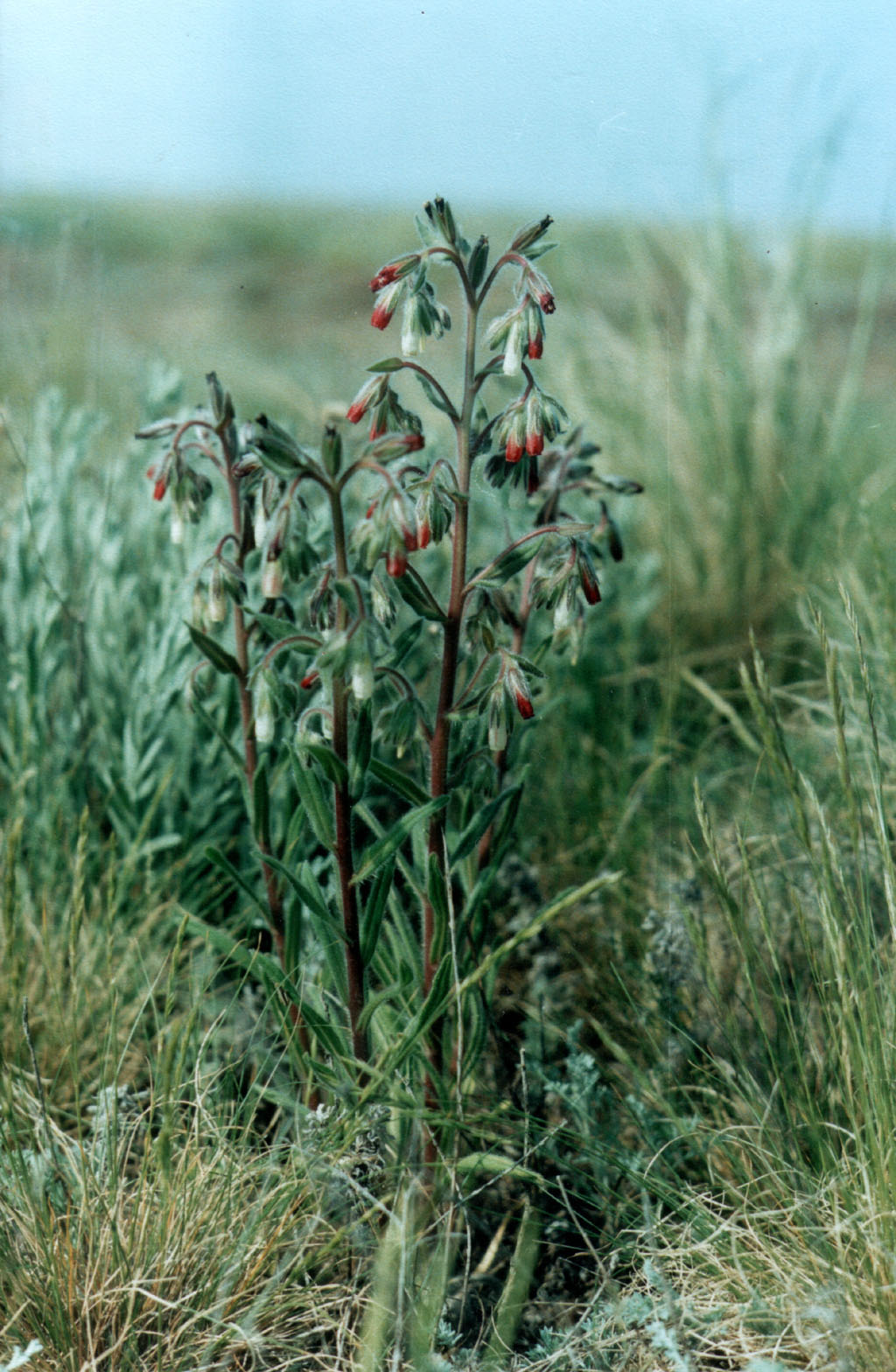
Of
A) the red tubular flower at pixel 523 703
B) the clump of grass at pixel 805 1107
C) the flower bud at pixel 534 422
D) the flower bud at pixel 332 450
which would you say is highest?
the flower bud at pixel 534 422

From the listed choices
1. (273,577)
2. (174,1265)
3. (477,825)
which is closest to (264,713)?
(273,577)

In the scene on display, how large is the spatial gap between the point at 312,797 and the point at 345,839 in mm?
69

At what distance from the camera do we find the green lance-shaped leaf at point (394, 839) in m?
1.52

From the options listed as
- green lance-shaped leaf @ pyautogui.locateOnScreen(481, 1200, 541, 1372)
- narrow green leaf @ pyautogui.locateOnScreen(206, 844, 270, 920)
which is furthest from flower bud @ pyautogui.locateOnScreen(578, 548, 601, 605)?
green lance-shaped leaf @ pyautogui.locateOnScreen(481, 1200, 541, 1372)

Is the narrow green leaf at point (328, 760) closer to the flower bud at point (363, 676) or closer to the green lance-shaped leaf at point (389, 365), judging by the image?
the flower bud at point (363, 676)

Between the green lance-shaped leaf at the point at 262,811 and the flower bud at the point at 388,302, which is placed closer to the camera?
the flower bud at the point at 388,302

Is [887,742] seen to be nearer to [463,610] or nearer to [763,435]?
→ [463,610]

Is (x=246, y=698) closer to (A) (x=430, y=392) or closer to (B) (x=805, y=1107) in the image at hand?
(A) (x=430, y=392)

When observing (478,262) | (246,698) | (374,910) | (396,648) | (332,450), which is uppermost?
(478,262)

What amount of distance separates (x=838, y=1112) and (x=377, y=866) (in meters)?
0.85

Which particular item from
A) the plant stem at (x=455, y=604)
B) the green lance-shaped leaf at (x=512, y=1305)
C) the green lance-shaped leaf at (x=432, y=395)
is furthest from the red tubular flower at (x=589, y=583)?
the green lance-shaped leaf at (x=512, y=1305)

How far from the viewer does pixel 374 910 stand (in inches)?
62.7

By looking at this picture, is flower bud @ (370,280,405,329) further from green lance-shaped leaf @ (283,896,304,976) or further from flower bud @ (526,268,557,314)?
green lance-shaped leaf @ (283,896,304,976)

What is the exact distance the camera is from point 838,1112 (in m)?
1.84
